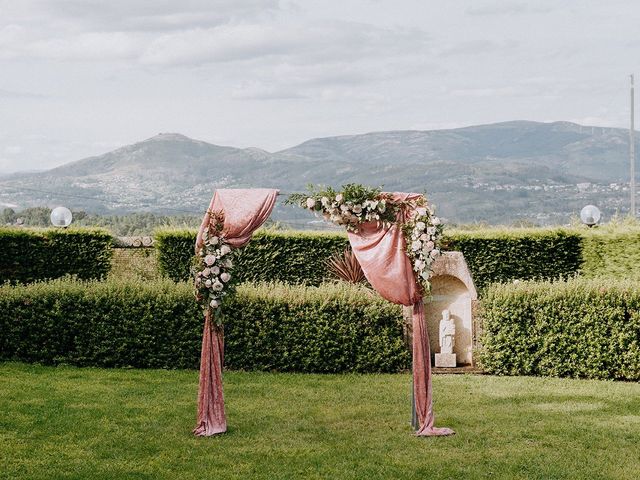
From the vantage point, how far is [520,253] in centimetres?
1830

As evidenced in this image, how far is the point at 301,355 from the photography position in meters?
13.8

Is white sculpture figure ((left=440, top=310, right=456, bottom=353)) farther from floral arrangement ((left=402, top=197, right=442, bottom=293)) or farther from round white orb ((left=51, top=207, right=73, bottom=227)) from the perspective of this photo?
round white orb ((left=51, top=207, right=73, bottom=227))

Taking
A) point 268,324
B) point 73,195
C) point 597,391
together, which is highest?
point 73,195

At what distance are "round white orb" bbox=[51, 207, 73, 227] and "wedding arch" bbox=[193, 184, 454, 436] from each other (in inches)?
369

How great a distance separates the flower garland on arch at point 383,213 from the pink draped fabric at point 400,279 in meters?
0.09

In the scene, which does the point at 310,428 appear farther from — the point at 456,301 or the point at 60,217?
the point at 60,217

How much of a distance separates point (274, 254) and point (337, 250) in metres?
1.37

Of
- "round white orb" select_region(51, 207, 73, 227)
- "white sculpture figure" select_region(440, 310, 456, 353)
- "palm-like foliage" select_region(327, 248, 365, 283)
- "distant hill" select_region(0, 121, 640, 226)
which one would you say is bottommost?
"white sculpture figure" select_region(440, 310, 456, 353)

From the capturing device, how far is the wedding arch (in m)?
9.84

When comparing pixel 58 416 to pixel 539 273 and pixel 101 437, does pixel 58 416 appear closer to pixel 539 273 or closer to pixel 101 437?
pixel 101 437

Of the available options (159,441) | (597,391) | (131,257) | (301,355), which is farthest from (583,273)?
(159,441)

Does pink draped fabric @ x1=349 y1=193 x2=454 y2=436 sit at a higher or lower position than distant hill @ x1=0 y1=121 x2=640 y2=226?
lower

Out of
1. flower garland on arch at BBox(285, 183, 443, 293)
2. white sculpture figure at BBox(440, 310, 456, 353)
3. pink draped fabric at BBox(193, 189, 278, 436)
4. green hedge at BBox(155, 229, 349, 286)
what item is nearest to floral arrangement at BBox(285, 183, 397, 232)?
flower garland on arch at BBox(285, 183, 443, 293)

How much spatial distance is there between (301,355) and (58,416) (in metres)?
4.54
